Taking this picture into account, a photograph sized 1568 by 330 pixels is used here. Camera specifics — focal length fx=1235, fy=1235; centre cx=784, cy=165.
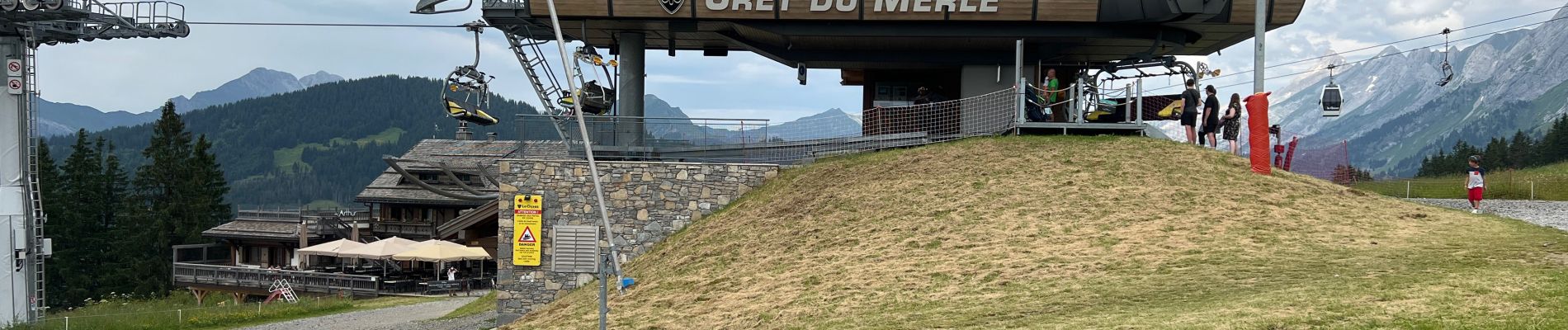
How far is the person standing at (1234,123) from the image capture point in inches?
903

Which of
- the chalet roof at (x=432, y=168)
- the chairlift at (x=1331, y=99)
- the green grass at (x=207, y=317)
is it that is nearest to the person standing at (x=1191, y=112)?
the chairlift at (x=1331, y=99)

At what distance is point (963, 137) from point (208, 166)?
60.2 meters

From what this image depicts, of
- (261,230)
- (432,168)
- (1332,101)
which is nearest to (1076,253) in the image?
(1332,101)

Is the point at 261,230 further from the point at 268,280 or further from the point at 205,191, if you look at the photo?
the point at 205,191

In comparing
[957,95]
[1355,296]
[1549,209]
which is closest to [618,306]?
[1355,296]

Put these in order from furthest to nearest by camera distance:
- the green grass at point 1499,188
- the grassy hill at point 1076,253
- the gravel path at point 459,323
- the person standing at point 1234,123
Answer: the green grass at point 1499,188 < the gravel path at point 459,323 < the person standing at point 1234,123 < the grassy hill at point 1076,253

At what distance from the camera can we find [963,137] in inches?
966

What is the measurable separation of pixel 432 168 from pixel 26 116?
748 inches

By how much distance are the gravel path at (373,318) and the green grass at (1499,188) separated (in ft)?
75.7

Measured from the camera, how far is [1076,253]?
16.3 m

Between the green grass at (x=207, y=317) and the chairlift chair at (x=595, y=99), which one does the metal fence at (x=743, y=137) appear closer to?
the chairlift chair at (x=595, y=99)

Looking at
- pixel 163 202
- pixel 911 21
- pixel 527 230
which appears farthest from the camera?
pixel 163 202

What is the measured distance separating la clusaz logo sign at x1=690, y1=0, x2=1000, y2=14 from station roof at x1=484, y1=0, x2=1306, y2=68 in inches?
0.6

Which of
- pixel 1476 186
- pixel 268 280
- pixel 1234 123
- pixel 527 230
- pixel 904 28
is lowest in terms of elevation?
pixel 268 280
